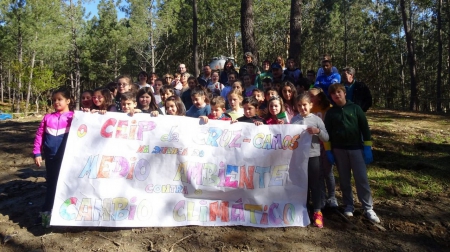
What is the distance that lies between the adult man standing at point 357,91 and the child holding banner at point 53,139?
3.74m

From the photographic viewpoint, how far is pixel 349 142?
12.8 ft

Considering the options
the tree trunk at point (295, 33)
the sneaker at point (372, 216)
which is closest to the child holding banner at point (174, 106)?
the sneaker at point (372, 216)

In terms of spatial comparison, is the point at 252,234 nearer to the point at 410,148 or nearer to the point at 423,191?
the point at 423,191

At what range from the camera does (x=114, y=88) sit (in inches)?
227

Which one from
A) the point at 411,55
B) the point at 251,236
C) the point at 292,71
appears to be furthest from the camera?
the point at 411,55

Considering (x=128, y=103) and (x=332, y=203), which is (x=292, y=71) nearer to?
(x=332, y=203)

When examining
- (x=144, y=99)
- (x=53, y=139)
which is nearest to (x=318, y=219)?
(x=144, y=99)

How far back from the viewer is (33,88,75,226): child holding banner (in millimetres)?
3807

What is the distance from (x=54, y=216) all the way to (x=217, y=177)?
5.79 ft

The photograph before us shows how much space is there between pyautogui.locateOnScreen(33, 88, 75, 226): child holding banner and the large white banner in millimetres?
182

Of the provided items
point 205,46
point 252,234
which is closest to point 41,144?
point 252,234

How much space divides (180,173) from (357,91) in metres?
2.79

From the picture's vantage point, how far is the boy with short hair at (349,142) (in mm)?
3895

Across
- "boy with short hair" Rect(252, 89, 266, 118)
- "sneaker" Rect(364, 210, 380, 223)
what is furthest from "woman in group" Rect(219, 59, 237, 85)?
"sneaker" Rect(364, 210, 380, 223)
